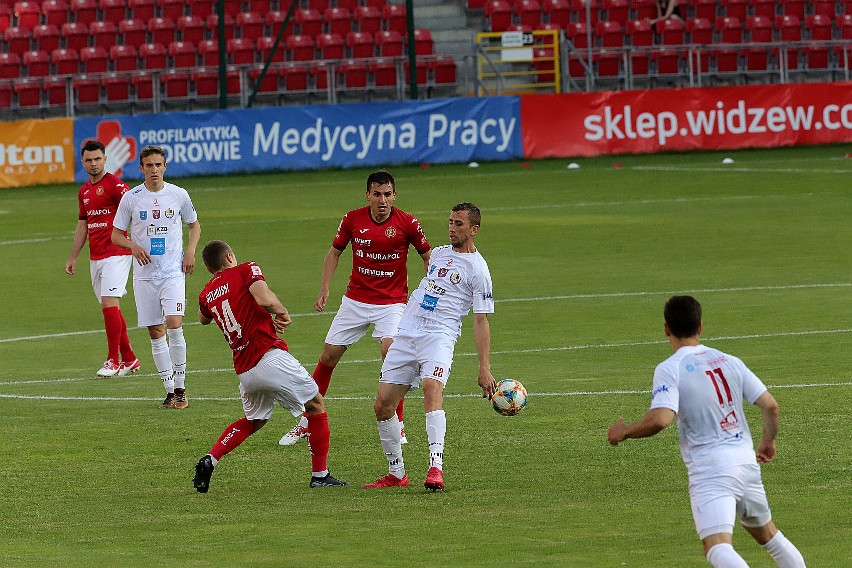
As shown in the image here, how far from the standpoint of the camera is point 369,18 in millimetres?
44312

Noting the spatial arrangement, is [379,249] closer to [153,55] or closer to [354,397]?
[354,397]

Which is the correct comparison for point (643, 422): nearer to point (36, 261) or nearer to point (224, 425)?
point (224, 425)

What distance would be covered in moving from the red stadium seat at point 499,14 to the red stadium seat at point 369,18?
0.80m

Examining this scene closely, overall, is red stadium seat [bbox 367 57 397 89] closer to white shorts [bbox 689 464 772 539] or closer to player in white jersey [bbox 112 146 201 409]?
player in white jersey [bbox 112 146 201 409]

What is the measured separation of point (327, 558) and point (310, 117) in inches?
1176

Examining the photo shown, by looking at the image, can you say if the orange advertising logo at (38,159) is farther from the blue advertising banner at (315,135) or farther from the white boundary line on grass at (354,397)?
the white boundary line on grass at (354,397)

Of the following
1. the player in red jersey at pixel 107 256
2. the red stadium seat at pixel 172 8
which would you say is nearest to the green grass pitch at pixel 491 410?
the player in red jersey at pixel 107 256

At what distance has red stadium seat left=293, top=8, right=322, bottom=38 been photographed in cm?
4469

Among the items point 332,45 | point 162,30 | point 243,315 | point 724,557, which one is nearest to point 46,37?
point 162,30

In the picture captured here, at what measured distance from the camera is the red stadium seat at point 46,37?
4578 cm

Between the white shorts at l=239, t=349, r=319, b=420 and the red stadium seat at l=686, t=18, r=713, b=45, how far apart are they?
34.0 m

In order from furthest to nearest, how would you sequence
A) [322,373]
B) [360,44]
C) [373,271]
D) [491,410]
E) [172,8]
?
[172,8] < [360,44] < [491,410] < [322,373] < [373,271]

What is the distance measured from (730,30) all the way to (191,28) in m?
15.4

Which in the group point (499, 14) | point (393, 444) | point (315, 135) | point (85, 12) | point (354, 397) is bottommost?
point (354, 397)
